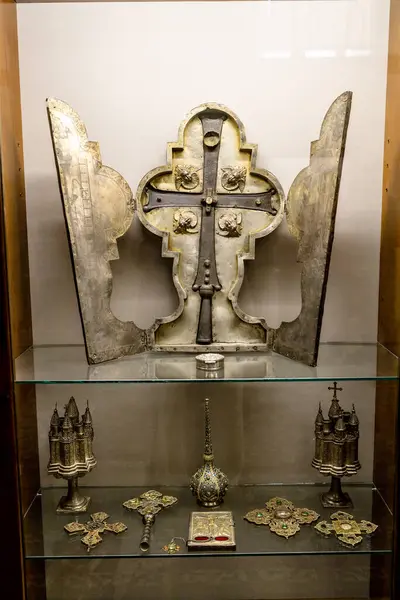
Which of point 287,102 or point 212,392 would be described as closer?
point 287,102

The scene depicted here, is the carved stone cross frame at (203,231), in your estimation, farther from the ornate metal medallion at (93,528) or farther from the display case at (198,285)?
the ornate metal medallion at (93,528)

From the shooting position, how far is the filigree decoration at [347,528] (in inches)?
58.6

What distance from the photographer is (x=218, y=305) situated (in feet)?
5.17

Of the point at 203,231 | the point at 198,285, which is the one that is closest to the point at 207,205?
the point at 203,231

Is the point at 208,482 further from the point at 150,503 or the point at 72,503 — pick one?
the point at 72,503

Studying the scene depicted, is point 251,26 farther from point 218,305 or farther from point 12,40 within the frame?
point 218,305

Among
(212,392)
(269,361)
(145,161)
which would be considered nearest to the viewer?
(269,361)

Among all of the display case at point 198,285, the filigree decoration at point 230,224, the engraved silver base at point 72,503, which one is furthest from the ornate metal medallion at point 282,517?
the filigree decoration at point 230,224

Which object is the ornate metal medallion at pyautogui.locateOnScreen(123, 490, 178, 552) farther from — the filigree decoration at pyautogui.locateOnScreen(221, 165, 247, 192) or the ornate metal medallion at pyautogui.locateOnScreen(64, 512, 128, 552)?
the filigree decoration at pyautogui.locateOnScreen(221, 165, 247, 192)

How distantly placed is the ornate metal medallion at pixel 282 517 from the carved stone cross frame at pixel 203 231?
0.43 meters

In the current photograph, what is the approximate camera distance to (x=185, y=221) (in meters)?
1.56

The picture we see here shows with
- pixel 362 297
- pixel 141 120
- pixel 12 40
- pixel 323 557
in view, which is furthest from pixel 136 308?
pixel 323 557

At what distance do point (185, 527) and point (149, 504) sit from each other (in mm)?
140

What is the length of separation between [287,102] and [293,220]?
0.34 meters
